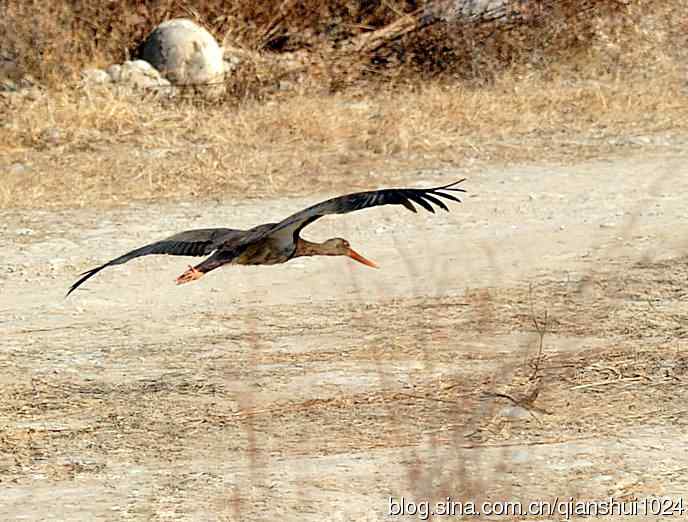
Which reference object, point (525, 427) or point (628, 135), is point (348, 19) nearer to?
point (628, 135)

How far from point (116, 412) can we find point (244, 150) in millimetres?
5473

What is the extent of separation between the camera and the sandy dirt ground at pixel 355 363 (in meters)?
4.92

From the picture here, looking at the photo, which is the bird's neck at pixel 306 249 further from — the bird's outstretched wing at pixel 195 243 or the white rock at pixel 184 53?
the white rock at pixel 184 53

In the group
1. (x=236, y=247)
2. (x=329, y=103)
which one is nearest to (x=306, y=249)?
(x=236, y=247)

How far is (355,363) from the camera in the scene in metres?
6.33

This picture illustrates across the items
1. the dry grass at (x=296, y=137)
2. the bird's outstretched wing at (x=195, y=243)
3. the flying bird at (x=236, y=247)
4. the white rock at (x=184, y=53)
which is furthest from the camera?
the white rock at (x=184, y=53)

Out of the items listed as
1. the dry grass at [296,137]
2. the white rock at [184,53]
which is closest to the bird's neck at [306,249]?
the dry grass at [296,137]

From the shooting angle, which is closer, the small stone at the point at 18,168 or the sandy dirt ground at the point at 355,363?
the sandy dirt ground at the point at 355,363

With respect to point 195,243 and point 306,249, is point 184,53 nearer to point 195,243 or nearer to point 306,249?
point 306,249

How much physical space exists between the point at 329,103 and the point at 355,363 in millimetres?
6620

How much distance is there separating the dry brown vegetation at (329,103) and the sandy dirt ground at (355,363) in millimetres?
889

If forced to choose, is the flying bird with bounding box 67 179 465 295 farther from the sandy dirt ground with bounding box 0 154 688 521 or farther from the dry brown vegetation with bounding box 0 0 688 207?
the dry brown vegetation with bounding box 0 0 688 207

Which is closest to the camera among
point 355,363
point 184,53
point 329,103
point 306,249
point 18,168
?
point 306,249

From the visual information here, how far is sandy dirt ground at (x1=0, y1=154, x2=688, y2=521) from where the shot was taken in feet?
16.1
